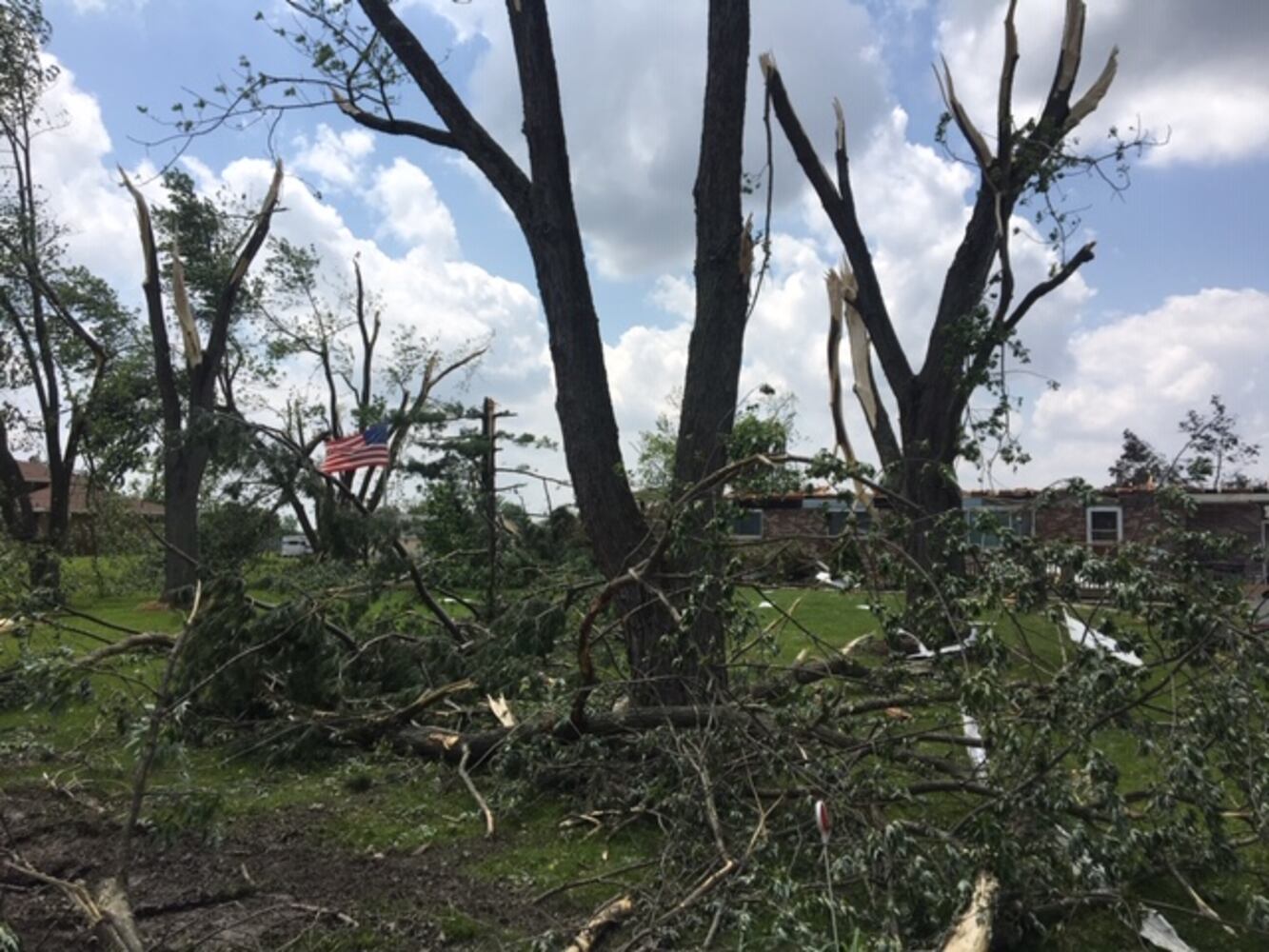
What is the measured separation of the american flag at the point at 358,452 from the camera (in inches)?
397

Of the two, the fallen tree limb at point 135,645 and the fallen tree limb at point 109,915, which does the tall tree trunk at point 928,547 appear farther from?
the fallen tree limb at point 135,645

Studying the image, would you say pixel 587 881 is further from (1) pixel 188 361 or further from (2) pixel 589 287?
(1) pixel 188 361

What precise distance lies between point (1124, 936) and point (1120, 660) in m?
0.88

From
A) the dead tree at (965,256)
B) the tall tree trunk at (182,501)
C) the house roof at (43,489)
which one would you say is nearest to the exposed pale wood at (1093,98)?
the dead tree at (965,256)

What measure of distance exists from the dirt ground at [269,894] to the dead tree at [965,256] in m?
4.94

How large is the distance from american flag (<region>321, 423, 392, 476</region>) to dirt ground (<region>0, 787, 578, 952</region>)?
6.29 meters

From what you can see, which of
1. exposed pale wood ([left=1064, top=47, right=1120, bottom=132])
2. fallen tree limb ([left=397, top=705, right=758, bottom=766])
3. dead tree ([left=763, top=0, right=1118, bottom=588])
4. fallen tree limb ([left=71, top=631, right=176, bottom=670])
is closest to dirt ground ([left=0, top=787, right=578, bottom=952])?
fallen tree limb ([left=397, top=705, right=758, bottom=766])

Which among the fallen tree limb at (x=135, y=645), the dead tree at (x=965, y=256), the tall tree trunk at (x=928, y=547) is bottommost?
the fallen tree limb at (x=135, y=645)

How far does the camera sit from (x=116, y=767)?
4852 millimetres

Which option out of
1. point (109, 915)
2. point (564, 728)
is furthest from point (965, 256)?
point (109, 915)

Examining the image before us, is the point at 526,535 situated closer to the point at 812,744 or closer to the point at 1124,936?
the point at 812,744

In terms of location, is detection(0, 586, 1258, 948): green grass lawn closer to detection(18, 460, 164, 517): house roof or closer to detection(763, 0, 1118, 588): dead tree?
detection(763, 0, 1118, 588): dead tree

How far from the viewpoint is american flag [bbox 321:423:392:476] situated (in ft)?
33.1

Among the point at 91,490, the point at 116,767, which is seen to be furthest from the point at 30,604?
the point at 91,490
